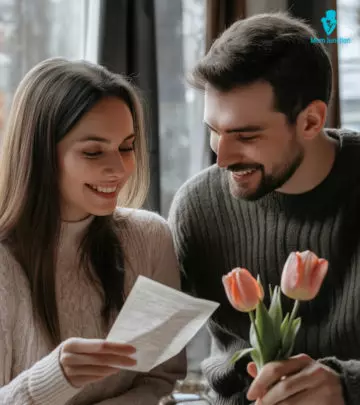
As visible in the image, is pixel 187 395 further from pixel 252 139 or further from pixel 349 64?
pixel 349 64

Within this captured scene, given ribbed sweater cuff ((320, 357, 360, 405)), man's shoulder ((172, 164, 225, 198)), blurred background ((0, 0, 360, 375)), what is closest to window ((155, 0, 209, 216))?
blurred background ((0, 0, 360, 375))

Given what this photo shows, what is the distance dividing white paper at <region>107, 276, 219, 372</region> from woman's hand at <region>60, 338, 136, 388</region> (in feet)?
0.05

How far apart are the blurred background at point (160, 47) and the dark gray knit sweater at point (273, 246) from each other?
61 cm

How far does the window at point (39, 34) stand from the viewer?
7.47 ft

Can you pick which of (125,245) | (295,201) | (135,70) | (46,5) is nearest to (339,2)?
(135,70)

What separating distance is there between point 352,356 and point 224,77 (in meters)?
0.64

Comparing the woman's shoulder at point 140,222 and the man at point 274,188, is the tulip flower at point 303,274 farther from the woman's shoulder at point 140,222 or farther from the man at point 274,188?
the woman's shoulder at point 140,222

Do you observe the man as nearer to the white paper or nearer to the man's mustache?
the man's mustache

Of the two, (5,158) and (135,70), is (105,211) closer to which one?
(5,158)

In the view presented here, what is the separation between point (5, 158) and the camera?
154 cm

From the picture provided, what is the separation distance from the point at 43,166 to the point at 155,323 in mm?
426

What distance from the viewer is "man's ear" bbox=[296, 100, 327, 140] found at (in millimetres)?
1609

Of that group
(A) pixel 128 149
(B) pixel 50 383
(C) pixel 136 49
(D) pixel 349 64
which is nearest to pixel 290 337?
(B) pixel 50 383

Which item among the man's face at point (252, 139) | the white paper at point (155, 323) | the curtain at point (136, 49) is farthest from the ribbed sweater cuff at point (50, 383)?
the curtain at point (136, 49)
